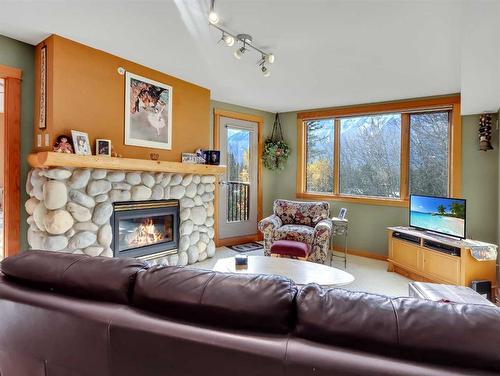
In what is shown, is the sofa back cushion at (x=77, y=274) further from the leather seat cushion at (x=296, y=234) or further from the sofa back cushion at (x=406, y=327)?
the leather seat cushion at (x=296, y=234)

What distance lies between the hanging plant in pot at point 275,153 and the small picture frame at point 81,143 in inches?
125

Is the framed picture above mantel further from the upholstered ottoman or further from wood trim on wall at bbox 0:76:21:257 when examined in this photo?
the upholstered ottoman

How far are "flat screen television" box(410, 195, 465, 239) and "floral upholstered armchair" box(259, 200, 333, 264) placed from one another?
110cm

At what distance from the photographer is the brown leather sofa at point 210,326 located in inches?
29.0

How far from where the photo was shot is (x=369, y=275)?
3754 millimetres

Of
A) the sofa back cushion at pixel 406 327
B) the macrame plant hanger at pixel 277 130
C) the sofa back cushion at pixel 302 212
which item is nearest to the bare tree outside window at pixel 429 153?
the sofa back cushion at pixel 302 212

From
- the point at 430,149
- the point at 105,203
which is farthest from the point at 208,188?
the point at 430,149

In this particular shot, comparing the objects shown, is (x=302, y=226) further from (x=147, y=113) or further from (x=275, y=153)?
(x=147, y=113)

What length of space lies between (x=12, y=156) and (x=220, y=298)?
2.98m

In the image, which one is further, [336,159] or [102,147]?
[336,159]

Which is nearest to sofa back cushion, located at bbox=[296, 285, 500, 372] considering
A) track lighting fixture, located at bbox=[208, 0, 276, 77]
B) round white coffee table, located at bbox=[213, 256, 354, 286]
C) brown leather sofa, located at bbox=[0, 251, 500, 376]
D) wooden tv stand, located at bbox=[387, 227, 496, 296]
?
brown leather sofa, located at bbox=[0, 251, 500, 376]

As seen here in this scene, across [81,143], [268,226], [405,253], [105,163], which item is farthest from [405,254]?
[81,143]

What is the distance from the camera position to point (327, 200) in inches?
200

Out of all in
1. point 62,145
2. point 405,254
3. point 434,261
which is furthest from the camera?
point 405,254
